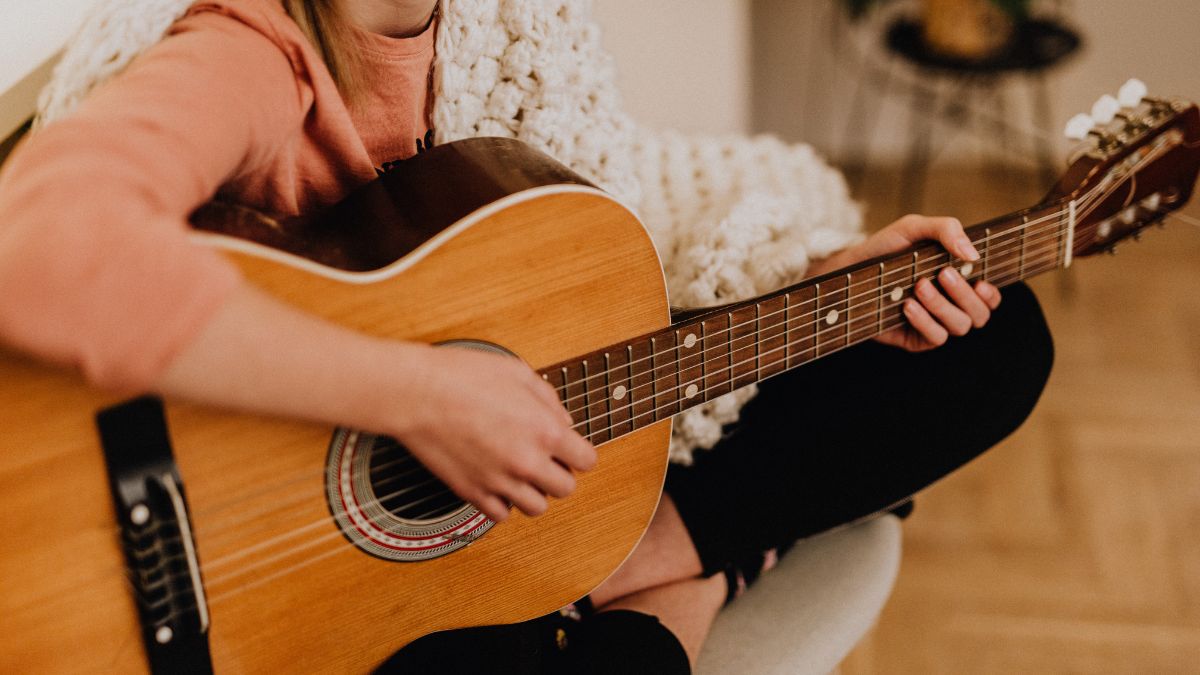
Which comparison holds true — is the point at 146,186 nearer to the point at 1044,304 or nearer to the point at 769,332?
the point at 769,332

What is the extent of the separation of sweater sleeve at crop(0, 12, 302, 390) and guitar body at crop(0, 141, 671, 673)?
2.5 inches

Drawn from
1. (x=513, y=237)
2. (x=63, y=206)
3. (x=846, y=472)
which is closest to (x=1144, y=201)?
(x=846, y=472)

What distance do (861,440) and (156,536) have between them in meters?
0.60

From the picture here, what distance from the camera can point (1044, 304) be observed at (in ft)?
6.55

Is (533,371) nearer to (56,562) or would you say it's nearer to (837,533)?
(56,562)

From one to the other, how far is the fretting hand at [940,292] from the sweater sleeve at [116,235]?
1.94ft

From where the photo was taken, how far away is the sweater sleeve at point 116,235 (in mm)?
490

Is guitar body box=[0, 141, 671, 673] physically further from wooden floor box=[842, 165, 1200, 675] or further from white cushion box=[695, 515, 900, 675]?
wooden floor box=[842, 165, 1200, 675]

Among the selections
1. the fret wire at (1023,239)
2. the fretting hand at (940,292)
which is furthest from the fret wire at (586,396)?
the fret wire at (1023,239)

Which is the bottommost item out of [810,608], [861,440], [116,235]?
[810,608]

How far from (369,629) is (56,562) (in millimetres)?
219

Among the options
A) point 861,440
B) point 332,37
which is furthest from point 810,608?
point 332,37

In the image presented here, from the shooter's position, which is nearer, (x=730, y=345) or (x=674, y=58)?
(x=730, y=345)

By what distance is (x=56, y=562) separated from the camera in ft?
1.92
